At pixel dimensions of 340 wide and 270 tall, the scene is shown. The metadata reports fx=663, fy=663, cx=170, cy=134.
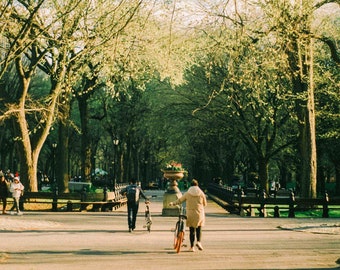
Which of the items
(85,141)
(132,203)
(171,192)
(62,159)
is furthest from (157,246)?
(85,141)

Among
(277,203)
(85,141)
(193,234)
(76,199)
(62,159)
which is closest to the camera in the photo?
(193,234)

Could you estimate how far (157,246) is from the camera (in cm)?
1589

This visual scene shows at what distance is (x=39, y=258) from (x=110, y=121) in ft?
150

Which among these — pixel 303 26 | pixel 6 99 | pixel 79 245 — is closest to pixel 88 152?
pixel 6 99

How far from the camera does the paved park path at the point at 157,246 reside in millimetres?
12570

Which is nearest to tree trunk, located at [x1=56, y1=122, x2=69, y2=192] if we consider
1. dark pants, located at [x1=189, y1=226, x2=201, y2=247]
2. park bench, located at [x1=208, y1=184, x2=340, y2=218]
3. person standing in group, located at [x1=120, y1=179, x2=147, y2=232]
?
park bench, located at [x1=208, y1=184, x2=340, y2=218]

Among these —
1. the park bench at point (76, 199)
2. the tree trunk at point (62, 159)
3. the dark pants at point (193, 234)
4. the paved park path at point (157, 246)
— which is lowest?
the paved park path at point (157, 246)

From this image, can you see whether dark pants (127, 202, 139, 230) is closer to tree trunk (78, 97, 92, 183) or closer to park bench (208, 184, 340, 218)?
park bench (208, 184, 340, 218)

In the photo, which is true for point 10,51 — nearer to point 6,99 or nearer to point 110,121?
point 6,99

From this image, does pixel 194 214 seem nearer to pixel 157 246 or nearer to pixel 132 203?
pixel 157 246

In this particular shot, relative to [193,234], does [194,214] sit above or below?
above

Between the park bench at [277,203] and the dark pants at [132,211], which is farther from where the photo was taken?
the park bench at [277,203]

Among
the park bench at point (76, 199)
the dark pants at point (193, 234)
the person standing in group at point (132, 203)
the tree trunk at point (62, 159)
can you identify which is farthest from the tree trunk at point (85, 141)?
the dark pants at point (193, 234)

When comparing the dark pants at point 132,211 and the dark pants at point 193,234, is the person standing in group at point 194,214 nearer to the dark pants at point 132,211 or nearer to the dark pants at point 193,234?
the dark pants at point 193,234
